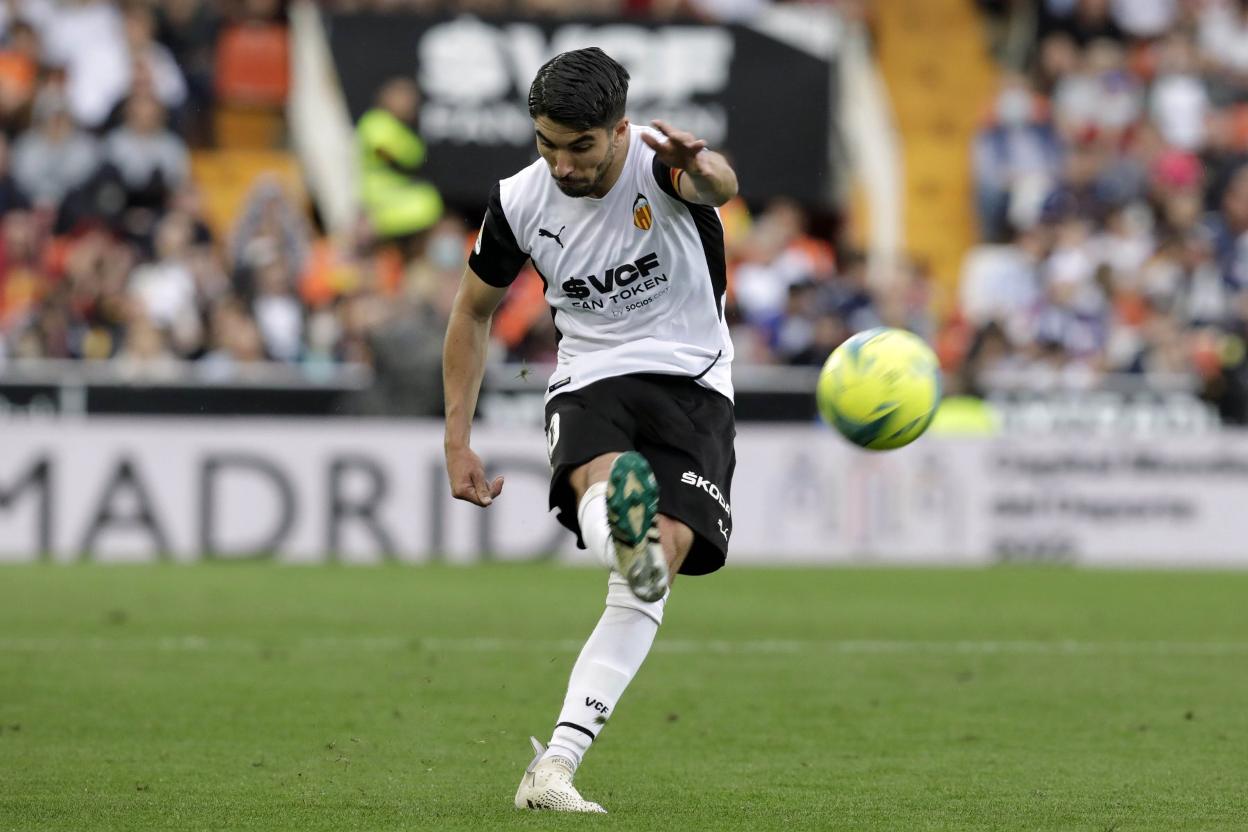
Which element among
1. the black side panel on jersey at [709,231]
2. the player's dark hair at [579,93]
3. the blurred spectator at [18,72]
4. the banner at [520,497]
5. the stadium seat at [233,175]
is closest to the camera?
the player's dark hair at [579,93]

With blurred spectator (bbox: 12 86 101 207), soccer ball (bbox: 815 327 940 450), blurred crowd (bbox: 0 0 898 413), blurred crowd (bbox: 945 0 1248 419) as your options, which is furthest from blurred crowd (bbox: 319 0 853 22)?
soccer ball (bbox: 815 327 940 450)

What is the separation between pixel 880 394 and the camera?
677 centimetres

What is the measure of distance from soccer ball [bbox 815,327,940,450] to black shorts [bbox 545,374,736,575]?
0.75 metres

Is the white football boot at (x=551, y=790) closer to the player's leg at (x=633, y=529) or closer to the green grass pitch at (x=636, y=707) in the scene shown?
the green grass pitch at (x=636, y=707)

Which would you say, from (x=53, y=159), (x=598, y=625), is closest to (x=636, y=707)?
(x=598, y=625)

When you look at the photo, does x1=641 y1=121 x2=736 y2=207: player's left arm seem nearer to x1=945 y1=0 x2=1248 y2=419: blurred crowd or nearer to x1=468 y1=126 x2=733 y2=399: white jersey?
x1=468 y1=126 x2=733 y2=399: white jersey

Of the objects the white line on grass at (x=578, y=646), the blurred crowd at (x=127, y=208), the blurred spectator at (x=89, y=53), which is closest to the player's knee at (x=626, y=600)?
the white line on grass at (x=578, y=646)

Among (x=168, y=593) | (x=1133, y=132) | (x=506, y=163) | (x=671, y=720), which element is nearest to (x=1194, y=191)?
(x=1133, y=132)

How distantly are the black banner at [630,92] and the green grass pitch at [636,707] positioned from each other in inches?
299

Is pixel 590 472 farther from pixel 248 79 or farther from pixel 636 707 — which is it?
pixel 248 79

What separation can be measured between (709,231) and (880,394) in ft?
3.07

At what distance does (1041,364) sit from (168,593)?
8.38 meters

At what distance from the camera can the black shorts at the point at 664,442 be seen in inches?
234

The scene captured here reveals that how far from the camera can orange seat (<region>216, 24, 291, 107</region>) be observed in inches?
830
